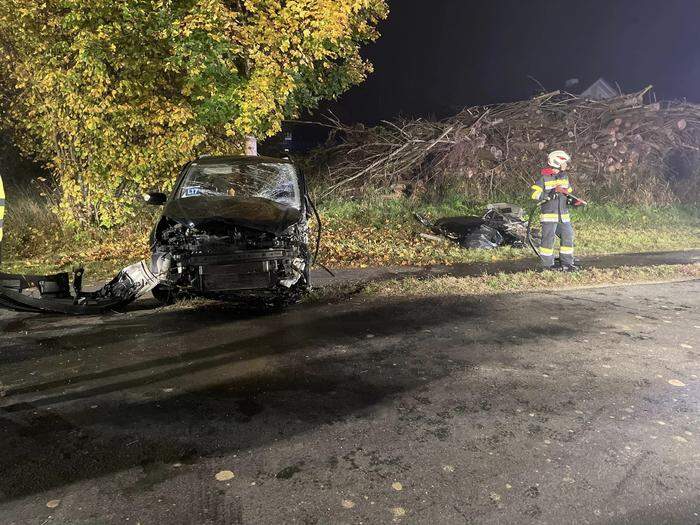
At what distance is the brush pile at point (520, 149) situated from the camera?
13.0m

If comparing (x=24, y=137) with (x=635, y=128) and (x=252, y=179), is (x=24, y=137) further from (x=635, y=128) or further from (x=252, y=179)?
(x=635, y=128)

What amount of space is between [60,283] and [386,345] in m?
3.57

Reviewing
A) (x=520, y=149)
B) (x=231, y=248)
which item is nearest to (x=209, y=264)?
(x=231, y=248)

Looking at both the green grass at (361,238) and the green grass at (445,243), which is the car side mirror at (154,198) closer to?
the green grass at (361,238)

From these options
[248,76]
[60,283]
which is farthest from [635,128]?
[60,283]

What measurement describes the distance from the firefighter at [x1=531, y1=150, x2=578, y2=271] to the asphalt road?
102 inches

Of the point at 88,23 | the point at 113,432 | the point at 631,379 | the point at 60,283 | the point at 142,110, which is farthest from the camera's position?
the point at 142,110

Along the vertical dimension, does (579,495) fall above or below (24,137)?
below

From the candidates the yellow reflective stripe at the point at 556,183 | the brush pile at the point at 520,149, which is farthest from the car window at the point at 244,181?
the brush pile at the point at 520,149

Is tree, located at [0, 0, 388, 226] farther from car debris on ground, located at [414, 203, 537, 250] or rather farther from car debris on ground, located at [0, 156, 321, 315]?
car debris on ground, located at [414, 203, 537, 250]

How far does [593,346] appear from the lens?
196 inches

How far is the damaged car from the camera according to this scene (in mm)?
5383

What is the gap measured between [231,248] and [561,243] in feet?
17.6

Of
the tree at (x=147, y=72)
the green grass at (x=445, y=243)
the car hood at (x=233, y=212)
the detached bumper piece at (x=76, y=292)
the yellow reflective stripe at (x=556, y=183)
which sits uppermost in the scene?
the tree at (x=147, y=72)
